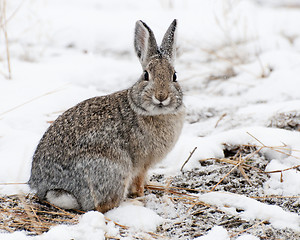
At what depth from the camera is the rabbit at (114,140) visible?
347 centimetres

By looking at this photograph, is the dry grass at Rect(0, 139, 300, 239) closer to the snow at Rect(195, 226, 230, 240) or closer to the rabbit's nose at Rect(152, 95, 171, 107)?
the snow at Rect(195, 226, 230, 240)

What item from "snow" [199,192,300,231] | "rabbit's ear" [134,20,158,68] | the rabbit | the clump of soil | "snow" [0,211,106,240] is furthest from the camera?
the clump of soil

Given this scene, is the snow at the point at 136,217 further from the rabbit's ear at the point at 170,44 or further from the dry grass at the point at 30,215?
the rabbit's ear at the point at 170,44

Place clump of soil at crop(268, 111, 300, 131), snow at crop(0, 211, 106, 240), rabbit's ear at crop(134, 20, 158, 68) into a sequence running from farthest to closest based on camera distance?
clump of soil at crop(268, 111, 300, 131) → rabbit's ear at crop(134, 20, 158, 68) → snow at crop(0, 211, 106, 240)

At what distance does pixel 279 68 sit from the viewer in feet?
21.0

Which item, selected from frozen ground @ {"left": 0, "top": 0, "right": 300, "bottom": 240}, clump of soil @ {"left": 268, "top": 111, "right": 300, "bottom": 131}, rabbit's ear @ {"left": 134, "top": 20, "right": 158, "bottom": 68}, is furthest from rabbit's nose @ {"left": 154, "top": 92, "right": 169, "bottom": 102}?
clump of soil @ {"left": 268, "top": 111, "right": 300, "bottom": 131}

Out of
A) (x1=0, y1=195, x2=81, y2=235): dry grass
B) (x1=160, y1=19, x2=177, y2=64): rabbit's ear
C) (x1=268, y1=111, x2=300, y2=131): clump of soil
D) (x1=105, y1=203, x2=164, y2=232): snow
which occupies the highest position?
(x1=160, y1=19, x2=177, y2=64): rabbit's ear

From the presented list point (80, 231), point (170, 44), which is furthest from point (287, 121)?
point (80, 231)

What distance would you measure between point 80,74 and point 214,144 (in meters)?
2.70

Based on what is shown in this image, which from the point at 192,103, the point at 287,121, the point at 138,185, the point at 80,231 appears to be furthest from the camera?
the point at 192,103

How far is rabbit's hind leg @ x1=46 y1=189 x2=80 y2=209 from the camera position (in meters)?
3.47

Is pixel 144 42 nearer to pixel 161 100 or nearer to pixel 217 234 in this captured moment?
pixel 161 100

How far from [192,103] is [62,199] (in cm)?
274

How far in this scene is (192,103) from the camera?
5734 mm
